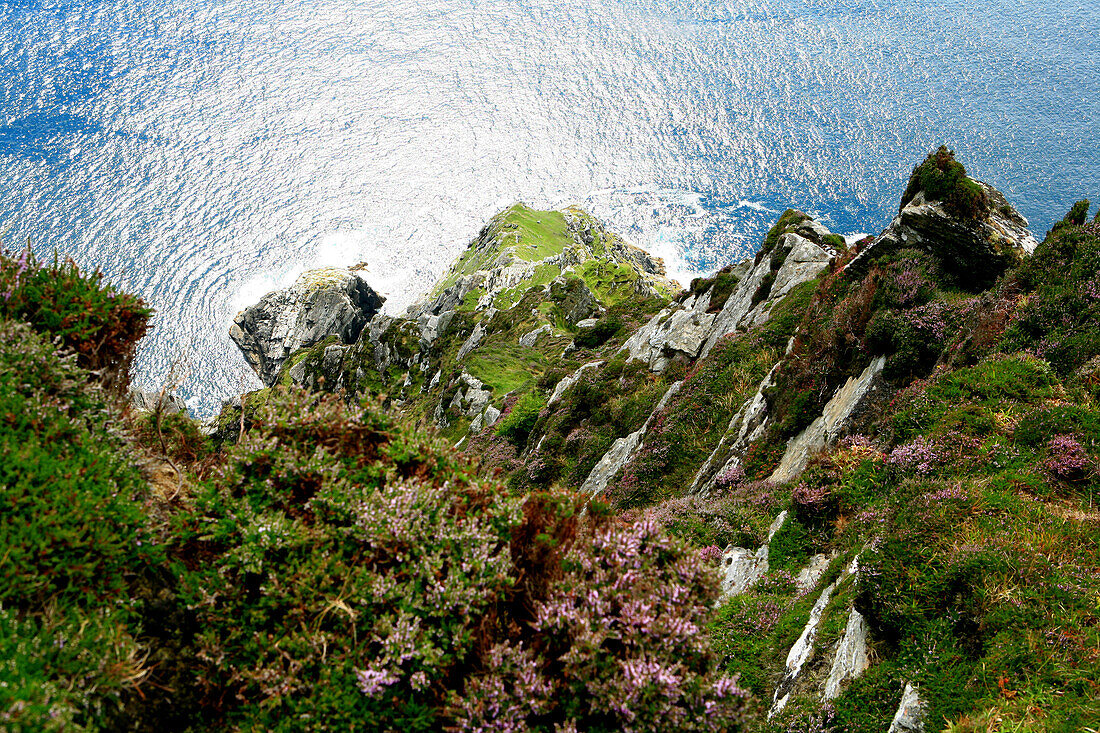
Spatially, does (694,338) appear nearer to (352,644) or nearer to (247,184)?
(352,644)

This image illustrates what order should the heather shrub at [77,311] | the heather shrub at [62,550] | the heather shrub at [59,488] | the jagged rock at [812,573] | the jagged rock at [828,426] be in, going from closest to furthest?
the heather shrub at [62,550], the heather shrub at [59,488], the heather shrub at [77,311], the jagged rock at [812,573], the jagged rock at [828,426]

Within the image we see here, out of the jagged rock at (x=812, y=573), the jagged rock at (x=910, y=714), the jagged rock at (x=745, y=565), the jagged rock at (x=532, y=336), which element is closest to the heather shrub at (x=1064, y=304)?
the jagged rock at (x=812, y=573)

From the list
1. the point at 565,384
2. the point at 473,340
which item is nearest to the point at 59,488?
the point at 565,384

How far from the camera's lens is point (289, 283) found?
15575 cm

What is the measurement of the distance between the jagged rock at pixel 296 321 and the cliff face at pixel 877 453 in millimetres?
113620

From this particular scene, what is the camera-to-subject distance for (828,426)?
17078 millimetres

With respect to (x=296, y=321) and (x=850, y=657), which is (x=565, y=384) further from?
(x=296, y=321)

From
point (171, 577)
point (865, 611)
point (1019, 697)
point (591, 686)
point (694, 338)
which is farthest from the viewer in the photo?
point (694, 338)

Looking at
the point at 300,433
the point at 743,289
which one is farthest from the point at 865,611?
the point at 743,289

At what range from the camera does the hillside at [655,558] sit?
5820 millimetres

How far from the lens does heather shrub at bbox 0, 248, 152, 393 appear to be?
7.54 metres

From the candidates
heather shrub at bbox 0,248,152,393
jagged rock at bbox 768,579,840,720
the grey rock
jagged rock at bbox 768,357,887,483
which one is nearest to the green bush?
jagged rock at bbox 768,357,887,483

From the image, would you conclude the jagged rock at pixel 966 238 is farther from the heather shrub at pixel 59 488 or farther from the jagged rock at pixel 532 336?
the jagged rock at pixel 532 336

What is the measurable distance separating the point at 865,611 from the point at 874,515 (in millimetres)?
3208
